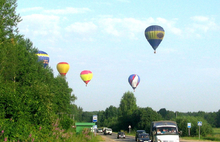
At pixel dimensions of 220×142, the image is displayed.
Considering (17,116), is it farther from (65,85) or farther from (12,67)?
(65,85)

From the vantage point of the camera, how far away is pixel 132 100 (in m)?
117

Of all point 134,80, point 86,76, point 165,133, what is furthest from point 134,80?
point 165,133

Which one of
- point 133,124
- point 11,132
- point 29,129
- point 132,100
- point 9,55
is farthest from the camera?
point 132,100

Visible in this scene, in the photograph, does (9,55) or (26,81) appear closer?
(9,55)

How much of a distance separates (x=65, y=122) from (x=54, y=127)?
17.9 meters

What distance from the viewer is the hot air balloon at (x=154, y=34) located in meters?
57.3

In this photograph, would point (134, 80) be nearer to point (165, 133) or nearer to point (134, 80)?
point (134, 80)

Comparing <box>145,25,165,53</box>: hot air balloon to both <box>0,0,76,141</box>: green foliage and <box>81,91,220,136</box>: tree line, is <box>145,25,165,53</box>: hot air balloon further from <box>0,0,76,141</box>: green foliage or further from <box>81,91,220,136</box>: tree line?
<box>0,0,76,141</box>: green foliage

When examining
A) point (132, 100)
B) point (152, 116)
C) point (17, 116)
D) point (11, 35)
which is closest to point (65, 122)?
point (11, 35)

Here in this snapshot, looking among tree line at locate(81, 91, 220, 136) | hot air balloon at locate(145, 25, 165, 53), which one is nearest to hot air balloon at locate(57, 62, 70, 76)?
hot air balloon at locate(145, 25, 165, 53)

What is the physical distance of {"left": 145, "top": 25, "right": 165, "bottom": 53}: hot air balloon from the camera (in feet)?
188

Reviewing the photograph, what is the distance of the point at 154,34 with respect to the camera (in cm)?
5738

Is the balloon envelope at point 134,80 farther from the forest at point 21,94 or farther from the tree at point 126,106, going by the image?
the tree at point 126,106

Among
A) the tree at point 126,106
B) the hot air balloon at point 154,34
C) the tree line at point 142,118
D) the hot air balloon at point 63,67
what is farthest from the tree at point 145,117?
the hot air balloon at point 154,34
